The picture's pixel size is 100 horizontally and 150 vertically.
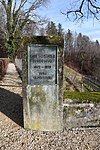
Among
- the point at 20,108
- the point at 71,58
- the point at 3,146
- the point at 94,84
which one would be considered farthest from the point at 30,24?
the point at 3,146

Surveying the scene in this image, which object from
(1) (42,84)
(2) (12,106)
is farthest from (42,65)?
(2) (12,106)

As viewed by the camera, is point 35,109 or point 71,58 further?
point 71,58

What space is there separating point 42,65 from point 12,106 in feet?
7.04

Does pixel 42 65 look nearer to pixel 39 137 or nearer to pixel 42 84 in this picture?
pixel 42 84

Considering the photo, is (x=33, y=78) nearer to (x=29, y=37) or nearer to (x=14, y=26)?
(x=29, y=37)

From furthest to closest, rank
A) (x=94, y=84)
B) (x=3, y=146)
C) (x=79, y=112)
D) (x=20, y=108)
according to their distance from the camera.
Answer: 1. (x=94, y=84)
2. (x=20, y=108)
3. (x=79, y=112)
4. (x=3, y=146)

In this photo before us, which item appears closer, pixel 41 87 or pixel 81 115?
pixel 41 87

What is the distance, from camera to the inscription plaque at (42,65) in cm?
684

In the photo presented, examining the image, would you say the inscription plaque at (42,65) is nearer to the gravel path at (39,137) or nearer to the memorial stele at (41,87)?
the memorial stele at (41,87)

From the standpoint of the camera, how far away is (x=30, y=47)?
22.4 ft

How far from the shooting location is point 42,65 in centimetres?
689

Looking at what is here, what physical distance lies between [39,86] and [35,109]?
1.81ft

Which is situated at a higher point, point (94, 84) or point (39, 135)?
point (39, 135)

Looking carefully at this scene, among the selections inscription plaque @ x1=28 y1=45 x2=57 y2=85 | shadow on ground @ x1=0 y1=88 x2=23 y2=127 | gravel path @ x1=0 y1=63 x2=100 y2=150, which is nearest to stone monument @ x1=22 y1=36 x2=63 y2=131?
inscription plaque @ x1=28 y1=45 x2=57 y2=85
